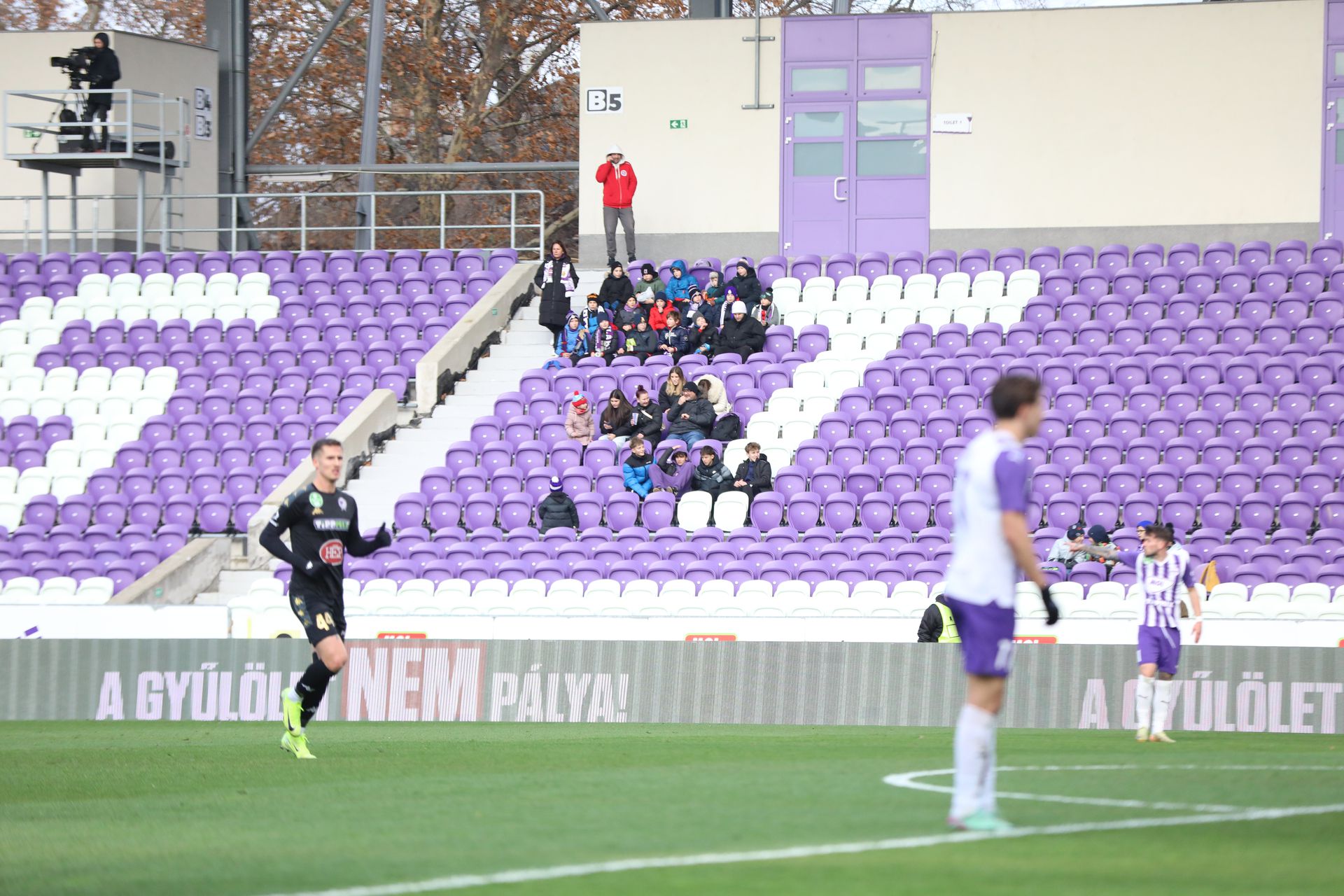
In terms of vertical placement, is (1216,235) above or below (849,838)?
above

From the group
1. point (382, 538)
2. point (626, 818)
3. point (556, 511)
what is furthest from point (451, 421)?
point (626, 818)

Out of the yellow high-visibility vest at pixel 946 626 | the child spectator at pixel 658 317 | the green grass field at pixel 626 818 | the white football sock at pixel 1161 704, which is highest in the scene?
the child spectator at pixel 658 317

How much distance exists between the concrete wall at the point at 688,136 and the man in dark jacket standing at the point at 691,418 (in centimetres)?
686

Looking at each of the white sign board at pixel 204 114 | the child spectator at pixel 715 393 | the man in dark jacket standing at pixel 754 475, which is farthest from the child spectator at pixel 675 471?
the white sign board at pixel 204 114

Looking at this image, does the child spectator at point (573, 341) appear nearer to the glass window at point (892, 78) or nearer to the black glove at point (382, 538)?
the glass window at point (892, 78)

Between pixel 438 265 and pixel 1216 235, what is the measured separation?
13146mm

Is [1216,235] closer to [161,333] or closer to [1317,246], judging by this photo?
[1317,246]

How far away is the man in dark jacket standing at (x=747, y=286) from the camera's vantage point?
24.5 m

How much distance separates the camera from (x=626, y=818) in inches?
277

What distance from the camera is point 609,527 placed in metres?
20.8

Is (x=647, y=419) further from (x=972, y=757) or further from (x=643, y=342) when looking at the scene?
(x=972, y=757)

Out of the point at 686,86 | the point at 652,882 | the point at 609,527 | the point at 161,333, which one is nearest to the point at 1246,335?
the point at 609,527

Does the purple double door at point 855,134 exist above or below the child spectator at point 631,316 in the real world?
above

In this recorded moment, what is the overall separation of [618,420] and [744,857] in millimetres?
16337
